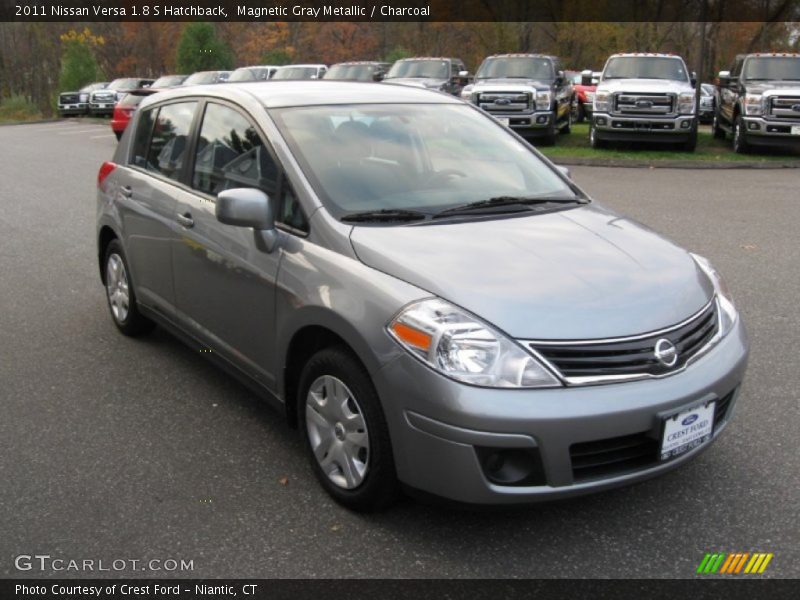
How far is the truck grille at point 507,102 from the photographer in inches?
707

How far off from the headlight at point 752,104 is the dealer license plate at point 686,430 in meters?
14.5

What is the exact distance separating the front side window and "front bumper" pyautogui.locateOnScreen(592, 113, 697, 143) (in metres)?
13.6

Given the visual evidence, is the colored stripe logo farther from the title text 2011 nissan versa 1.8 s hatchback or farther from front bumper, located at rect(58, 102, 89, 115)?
front bumper, located at rect(58, 102, 89, 115)

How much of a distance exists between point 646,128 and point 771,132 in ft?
7.50

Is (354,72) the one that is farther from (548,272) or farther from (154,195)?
(548,272)

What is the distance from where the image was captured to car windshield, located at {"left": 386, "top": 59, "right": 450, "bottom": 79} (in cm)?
2134

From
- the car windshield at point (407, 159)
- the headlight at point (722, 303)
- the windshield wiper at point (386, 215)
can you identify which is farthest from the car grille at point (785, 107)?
the windshield wiper at point (386, 215)

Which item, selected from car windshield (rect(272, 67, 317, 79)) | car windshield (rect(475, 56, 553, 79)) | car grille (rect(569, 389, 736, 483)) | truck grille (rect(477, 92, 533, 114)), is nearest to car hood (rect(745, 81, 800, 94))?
truck grille (rect(477, 92, 533, 114))

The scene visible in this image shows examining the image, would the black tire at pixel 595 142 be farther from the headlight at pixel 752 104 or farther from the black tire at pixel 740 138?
the headlight at pixel 752 104

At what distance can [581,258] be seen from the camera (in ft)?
11.5

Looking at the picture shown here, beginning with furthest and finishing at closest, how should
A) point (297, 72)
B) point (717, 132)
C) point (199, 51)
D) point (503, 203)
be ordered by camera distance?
point (199, 51) < point (297, 72) < point (717, 132) < point (503, 203)

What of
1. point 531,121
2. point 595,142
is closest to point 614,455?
point 531,121

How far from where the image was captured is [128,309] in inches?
220

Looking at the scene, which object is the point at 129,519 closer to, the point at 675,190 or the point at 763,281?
the point at 763,281
